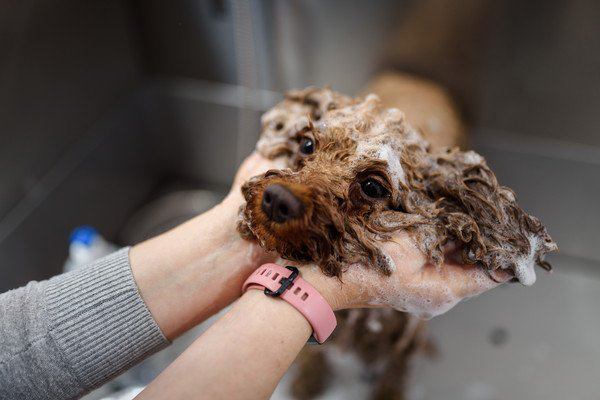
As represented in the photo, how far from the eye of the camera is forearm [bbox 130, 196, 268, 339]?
3.21 feet

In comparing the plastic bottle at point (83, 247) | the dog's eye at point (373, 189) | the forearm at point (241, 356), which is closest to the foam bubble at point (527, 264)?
the dog's eye at point (373, 189)

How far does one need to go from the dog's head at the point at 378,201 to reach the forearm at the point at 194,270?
7 centimetres

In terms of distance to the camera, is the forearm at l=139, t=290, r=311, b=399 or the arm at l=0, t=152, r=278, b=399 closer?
the forearm at l=139, t=290, r=311, b=399

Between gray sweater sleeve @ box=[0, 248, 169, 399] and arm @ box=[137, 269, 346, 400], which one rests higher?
arm @ box=[137, 269, 346, 400]

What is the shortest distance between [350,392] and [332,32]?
0.99m

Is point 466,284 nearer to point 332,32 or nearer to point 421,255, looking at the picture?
point 421,255

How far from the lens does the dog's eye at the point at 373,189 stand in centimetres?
87

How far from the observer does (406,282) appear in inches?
35.2

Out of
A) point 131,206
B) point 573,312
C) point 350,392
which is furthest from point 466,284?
point 131,206

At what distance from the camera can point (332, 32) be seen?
4.91ft

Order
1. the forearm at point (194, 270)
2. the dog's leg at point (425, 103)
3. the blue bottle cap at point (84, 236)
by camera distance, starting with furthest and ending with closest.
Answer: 1. the blue bottle cap at point (84, 236)
2. the dog's leg at point (425, 103)
3. the forearm at point (194, 270)

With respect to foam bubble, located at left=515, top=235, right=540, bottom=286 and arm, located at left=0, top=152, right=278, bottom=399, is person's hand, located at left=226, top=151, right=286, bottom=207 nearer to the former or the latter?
arm, located at left=0, top=152, right=278, bottom=399

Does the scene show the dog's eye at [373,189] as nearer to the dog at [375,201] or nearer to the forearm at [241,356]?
the dog at [375,201]

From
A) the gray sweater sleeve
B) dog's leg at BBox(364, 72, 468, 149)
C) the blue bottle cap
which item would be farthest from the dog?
the blue bottle cap
